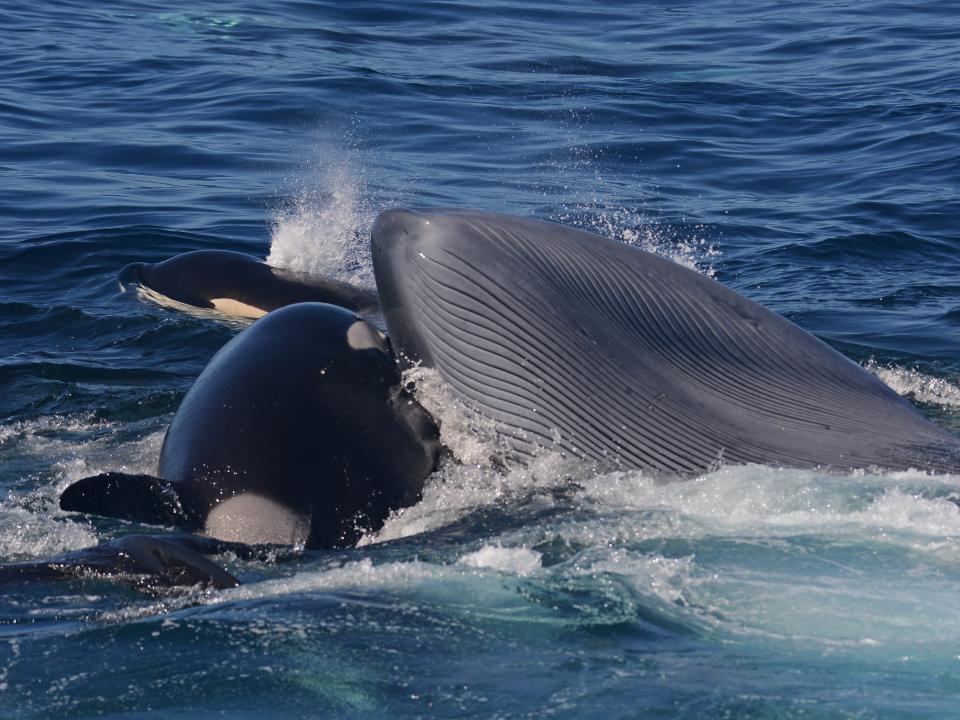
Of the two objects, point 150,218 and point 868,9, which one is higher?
point 868,9

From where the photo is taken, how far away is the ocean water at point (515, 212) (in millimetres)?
5523

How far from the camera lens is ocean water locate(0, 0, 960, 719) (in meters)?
5.52

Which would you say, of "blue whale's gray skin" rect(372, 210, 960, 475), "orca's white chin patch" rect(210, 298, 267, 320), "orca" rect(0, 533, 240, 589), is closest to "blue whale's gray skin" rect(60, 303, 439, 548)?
"blue whale's gray skin" rect(372, 210, 960, 475)

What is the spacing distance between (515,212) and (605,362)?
33.1 ft

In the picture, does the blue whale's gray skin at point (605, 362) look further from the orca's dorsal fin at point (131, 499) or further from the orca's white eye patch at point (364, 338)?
the orca's dorsal fin at point (131, 499)

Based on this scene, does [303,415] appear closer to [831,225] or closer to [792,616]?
[792,616]

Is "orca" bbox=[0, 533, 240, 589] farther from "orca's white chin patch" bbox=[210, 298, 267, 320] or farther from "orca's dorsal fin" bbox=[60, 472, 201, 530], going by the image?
"orca's white chin patch" bbox=[210, 298, 267, 320]

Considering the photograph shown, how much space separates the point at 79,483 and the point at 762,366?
3929 mm

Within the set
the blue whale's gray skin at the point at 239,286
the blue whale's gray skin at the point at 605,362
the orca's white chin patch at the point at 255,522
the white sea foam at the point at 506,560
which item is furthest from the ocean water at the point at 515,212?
the orca's white chin patch at the point at 255,522

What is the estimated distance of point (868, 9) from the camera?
34219 millimetres

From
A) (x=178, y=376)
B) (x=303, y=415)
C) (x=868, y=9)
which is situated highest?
(x=868, y=9)

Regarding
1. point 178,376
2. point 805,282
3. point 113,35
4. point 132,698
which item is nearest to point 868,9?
point 113,35

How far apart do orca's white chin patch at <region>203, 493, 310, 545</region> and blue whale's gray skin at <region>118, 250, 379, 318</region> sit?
601 cm

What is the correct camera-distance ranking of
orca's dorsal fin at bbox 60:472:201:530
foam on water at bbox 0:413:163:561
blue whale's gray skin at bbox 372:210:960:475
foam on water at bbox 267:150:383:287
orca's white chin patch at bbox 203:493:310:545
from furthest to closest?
foam on water at bbox 267:150:383:287 < blue whale's gray skin at bbox 372:210:960:475 < foam on water at bbox 0:413:163:561 < orca's white chin patch at bbox 203:493:310:545 < orca's dorsal fin at bbox 60:472:201:530
